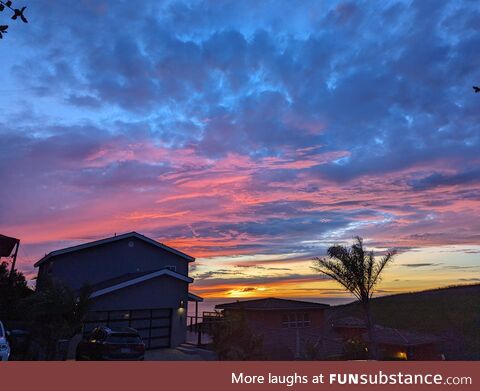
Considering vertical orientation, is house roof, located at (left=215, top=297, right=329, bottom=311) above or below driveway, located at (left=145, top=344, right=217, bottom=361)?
above

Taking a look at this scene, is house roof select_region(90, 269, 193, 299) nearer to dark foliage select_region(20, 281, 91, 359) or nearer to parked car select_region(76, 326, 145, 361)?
dark foliage select_region(20, 281, 91, 359)

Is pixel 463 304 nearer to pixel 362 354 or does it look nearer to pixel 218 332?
pixel 362 354

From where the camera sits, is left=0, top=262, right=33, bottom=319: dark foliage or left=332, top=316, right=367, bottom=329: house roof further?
left=332, top=316, right=367, bottom=329: house roof

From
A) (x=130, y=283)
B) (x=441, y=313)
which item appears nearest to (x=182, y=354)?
(x=130, y=283)

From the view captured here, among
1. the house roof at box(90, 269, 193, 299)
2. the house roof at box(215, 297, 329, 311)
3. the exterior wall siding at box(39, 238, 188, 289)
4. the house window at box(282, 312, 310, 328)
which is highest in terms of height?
the exterior wall siding at box(39, 238, 188, 289)

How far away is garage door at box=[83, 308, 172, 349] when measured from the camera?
2353 centimetres

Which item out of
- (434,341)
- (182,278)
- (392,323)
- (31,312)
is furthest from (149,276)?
(392,323)

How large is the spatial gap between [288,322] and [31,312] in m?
22.5

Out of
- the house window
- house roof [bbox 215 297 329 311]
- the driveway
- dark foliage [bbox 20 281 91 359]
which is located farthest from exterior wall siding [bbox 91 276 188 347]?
the house window

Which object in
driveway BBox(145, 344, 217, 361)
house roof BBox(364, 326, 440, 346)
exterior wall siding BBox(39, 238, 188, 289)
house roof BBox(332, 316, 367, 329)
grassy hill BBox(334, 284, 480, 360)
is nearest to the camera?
driveway BBox(145, 344, 217, 361)

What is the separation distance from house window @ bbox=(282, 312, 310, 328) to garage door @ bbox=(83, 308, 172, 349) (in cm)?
1271

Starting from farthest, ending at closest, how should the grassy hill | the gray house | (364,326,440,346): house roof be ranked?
the grassy hill → (364,326,440,346): house roof → the gray house

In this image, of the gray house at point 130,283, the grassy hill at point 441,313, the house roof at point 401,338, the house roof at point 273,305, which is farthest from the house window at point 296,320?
the grassy hill at point 441,313
